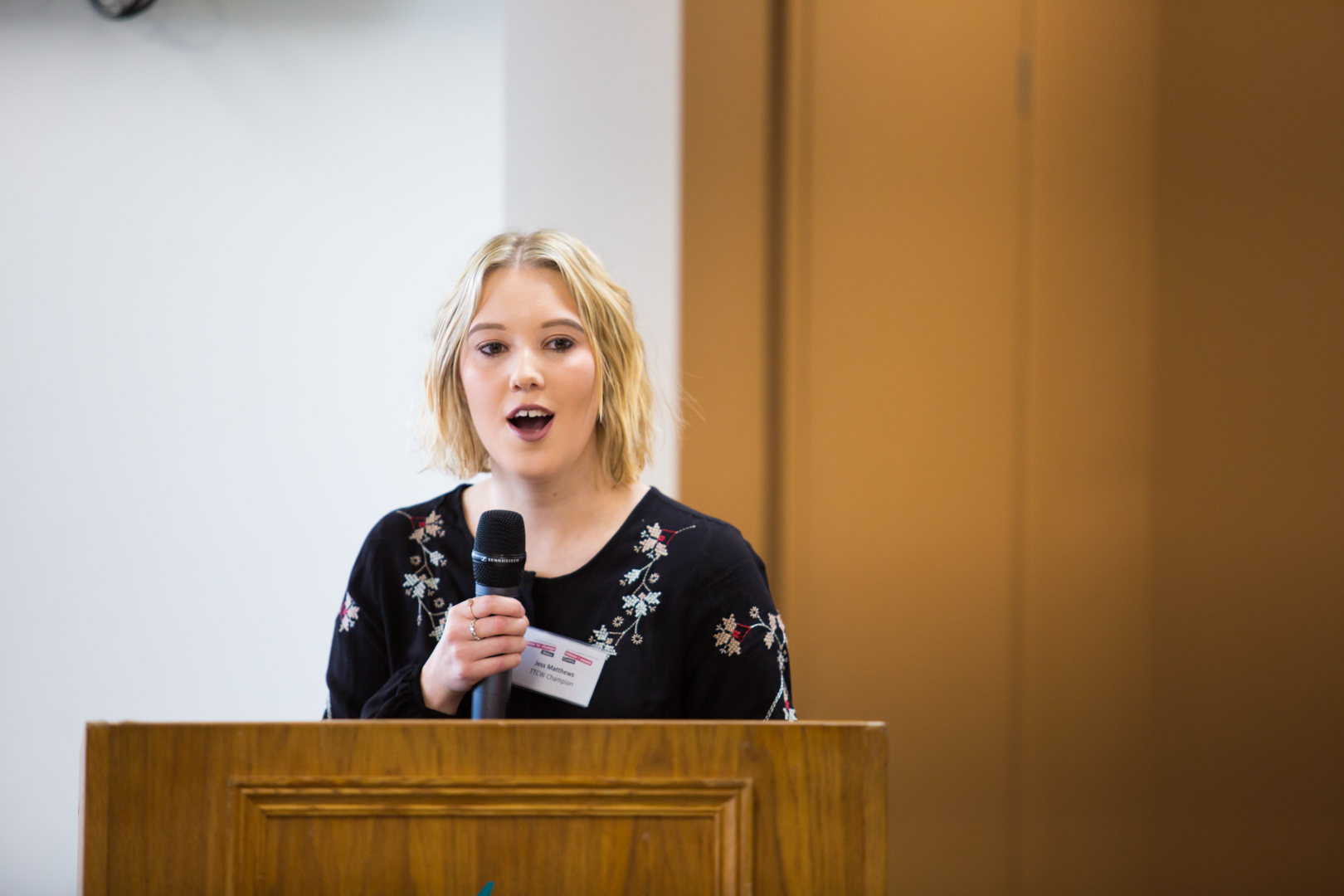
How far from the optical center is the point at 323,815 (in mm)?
808

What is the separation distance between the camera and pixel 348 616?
1386 millimetres

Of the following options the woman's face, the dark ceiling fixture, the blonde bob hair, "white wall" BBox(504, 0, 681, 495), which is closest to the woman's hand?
the woman's face

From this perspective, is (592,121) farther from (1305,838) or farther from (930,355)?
(1305,838)

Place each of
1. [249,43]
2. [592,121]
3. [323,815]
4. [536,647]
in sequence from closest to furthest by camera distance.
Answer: [323,815] < [536,647] < [592,121] < [249,43]

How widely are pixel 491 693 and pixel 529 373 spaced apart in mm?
424

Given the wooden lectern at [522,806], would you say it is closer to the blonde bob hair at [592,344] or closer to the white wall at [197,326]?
the blonde bob hair at [592,344]

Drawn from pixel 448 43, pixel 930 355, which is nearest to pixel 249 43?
pixel 448 43

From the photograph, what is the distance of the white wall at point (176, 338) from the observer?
2.45 meters

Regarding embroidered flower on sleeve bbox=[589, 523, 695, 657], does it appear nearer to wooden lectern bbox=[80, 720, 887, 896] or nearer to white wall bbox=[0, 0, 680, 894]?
wooden lectern bbox=[80, 720, 887, 896]

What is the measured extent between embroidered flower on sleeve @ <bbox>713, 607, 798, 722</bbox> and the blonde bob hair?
0.89ft

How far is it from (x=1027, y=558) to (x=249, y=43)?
7.81 ft

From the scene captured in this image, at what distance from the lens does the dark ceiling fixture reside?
7.81 ft

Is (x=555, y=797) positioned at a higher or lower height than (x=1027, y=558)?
lower

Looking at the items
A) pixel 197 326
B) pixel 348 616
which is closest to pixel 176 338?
pixel 197 326
